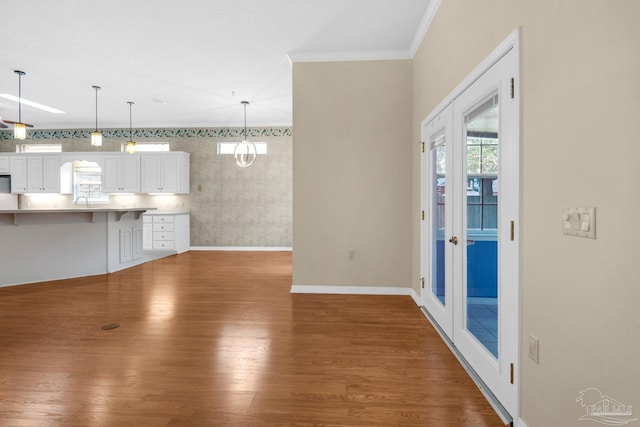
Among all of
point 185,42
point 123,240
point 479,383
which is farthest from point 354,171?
point 123,240

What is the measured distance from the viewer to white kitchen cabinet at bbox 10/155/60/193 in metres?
8.06

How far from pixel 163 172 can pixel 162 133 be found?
3.78ft

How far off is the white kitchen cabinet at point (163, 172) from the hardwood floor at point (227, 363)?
13.4 ft

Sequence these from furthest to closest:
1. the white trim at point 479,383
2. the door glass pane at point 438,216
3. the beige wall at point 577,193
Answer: the door glass pane at point 438,216
the white trim at point 479,383
the beige wall at point 577,193

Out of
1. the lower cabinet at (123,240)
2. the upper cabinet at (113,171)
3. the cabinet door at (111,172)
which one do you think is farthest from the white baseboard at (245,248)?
the cabinet door at (111,172)

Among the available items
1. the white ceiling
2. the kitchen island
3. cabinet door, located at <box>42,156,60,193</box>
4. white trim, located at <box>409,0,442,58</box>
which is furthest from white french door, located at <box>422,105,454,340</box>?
cabinet door, located at <box>42,156,60,193</box>

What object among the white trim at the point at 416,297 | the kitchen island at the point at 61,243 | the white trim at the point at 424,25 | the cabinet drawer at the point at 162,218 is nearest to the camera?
the white trim at the point at 424,25

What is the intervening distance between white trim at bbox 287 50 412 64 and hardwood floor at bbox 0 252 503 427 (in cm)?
297

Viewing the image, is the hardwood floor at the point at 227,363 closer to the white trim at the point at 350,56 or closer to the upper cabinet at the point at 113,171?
the white trim at the point at 350,56

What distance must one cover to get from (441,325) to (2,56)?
20.8 feet

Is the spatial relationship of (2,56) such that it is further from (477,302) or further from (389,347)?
(477,302)

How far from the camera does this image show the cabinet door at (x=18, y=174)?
8.07m

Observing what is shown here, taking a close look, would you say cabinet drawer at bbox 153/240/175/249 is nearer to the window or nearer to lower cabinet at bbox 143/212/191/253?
lower cabinet at bbox 143/212/191/253

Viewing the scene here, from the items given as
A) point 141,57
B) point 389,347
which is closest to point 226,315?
point 389,347
